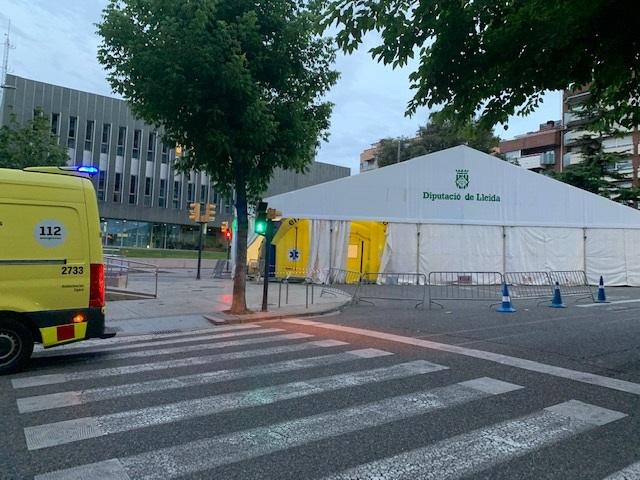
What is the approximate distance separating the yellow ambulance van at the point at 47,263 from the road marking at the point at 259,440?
153 inches

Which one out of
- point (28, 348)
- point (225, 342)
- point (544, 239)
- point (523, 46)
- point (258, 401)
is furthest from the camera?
point (544, 239)

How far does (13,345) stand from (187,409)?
3.25 metres

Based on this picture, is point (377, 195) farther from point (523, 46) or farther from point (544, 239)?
point (523, 46)

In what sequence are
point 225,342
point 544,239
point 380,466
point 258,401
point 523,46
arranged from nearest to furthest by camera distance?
point 380,466, point 258,401, point 523,46, point 225,342, point 544,239

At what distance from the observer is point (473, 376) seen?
6.82 m

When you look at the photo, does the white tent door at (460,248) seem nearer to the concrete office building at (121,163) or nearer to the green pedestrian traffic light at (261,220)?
the green pedestrian traffic light at (261,220)

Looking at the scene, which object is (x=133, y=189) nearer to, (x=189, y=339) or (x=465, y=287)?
(x=465, y=287)

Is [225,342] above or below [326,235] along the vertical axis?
below

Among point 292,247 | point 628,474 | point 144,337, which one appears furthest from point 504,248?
point 628,474

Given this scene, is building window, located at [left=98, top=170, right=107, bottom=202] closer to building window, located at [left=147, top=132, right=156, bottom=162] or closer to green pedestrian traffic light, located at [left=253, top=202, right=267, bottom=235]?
building window, located at [left=147, top=132, right=156, bottom=162]

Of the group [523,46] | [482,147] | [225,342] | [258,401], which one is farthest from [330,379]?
[482,147]

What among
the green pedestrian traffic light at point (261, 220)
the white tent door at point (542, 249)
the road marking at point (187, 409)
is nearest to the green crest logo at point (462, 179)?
the white tent door at point (542, 249)

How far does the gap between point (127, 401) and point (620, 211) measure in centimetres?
2710

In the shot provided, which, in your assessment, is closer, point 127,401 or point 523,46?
point 127,401
